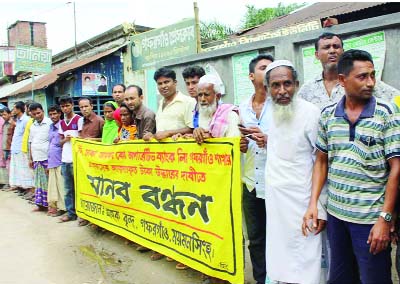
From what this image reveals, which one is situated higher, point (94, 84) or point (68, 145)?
point (94, 84)

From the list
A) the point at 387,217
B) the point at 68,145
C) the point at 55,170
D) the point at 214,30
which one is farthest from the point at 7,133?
the point at 214,30

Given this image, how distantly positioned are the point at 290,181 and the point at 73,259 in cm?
299

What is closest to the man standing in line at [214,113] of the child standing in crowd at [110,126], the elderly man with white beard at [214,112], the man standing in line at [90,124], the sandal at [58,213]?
the elderly man with white beard at [214,112]

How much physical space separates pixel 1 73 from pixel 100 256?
77.3ft

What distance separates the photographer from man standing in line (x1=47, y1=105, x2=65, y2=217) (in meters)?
6.36

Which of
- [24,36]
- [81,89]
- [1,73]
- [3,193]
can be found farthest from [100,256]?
[1,73]

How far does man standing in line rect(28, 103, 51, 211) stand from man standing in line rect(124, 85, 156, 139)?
9.31 feet

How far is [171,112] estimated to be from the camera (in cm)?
397

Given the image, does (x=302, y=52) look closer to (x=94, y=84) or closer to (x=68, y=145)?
(x=68, y=145)

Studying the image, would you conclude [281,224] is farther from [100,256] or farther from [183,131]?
[100,256]

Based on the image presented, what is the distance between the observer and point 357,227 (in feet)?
7.00

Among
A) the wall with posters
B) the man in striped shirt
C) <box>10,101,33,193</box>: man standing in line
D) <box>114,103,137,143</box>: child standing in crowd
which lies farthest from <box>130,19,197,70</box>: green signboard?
the man in striped shirt

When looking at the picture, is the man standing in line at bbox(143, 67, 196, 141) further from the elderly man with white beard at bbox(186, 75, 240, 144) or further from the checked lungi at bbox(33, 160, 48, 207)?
the checked lungi at bbox(33, 160, 48, 207)

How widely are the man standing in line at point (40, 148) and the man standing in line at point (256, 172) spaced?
181 inches
